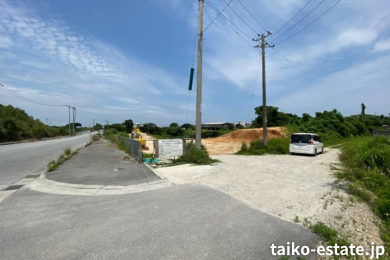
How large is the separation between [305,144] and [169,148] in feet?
34.1

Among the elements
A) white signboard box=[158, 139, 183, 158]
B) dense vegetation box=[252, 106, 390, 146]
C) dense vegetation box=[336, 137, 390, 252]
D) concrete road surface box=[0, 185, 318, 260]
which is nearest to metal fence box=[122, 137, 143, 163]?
white signboard box=[158, 139, 183, 158]

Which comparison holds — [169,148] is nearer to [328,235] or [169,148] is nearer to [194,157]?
[194,157]

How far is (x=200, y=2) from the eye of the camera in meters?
10.0

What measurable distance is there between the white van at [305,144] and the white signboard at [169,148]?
9.36 m

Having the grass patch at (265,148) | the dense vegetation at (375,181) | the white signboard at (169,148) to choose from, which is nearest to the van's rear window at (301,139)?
the grass patch at (265,148)

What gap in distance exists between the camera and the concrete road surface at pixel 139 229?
2.55 meters

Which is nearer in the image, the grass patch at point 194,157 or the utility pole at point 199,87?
the grass patch at point 194,157

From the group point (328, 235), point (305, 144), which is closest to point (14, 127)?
point (305, 144)

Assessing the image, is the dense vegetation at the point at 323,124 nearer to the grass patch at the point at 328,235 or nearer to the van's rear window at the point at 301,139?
the van's rear window at the point at 301,139

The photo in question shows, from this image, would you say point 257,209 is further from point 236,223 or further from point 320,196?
→ point 320,196

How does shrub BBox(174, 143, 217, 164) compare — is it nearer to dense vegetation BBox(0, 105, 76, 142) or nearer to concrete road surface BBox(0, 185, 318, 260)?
concrete road surface BBox(0, 185, 318, 260)

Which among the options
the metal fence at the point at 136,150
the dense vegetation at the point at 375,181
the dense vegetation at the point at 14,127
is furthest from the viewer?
the dense vegetation at the point at 14,127

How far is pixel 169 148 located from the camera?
32.8 feet

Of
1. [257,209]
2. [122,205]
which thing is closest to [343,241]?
[257,209]
